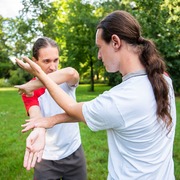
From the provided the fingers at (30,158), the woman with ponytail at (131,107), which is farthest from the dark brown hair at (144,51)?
the fingers at (30,158)

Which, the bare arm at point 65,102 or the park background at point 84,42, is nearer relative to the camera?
the bare arm at point 65,102

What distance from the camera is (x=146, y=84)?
1550 mm

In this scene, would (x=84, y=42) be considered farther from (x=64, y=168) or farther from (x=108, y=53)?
(x=108, y=53)

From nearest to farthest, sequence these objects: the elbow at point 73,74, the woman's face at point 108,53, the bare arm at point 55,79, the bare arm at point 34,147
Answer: the woman's face at point 108,53 → the bare arm at point 34,147 → the bare arm at point 55,79 → the elbow at point 73,74

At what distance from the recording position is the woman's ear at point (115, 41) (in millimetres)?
1567

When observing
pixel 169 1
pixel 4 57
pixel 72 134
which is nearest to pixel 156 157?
pixel 72 134

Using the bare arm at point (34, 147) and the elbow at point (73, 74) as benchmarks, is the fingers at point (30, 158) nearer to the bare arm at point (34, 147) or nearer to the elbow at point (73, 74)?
the bare arm at point (34, 147)

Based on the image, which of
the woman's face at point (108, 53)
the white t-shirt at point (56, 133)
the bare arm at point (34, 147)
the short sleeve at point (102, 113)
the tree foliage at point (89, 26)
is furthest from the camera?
the tree foliage at point (89, 26)

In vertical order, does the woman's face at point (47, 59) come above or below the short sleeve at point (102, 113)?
above

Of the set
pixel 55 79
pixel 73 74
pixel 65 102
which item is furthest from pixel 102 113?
pixel 73 74

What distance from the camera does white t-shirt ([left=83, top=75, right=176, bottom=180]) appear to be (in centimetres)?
149

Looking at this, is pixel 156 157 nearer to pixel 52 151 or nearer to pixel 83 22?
pixel 52 151

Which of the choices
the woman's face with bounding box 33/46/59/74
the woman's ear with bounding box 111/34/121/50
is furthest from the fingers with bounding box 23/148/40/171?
the woman's face with bounding box 33/46/59/74

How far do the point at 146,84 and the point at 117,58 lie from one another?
22 cm
